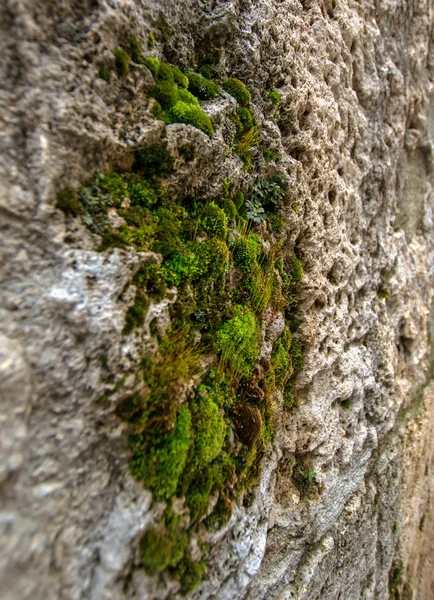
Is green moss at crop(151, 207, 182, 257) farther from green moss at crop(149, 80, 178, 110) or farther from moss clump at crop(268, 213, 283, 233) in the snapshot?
moss clump at crop(268, 213, 283, 233)

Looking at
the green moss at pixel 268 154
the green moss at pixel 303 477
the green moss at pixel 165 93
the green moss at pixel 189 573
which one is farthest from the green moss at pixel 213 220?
the green moss at pixel 303 477

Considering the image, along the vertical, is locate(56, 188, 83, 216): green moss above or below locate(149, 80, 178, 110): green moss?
below

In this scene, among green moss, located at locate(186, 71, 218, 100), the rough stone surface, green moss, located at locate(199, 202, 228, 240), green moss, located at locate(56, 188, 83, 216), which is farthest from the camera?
green moss, located at locate(186, 71, 218, 100)

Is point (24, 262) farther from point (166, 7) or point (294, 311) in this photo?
point (294, 311)

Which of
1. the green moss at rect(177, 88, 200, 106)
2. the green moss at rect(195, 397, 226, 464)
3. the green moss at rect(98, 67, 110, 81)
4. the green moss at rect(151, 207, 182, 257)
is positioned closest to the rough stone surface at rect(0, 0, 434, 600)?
the green moss at rect(98, 67, 110, 81)

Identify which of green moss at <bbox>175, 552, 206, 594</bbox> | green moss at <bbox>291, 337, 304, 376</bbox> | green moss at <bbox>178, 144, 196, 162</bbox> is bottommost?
green moss at <bbox>175, 552, 206, 594</bbox>

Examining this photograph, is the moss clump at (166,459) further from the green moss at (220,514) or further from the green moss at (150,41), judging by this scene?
the green moss at (150,41)

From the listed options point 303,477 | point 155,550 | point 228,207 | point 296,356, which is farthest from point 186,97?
point 303,477
